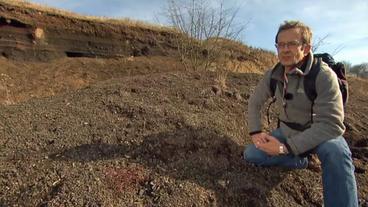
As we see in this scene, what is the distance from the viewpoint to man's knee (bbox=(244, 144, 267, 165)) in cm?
363

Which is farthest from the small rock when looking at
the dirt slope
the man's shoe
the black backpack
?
the black backpack

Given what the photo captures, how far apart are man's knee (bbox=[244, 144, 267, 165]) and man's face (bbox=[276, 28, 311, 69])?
2.53ft

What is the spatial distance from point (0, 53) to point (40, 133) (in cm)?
762

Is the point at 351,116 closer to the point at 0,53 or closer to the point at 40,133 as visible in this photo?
the point at 40,133

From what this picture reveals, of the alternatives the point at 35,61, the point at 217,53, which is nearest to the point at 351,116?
the point at 217,53

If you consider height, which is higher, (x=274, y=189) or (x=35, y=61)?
(x=274, y=189)

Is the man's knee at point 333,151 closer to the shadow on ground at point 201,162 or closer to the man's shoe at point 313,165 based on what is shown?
the shadow on ground at point 201,162

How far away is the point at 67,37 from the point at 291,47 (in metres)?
9.48

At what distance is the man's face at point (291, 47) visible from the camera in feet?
10.6

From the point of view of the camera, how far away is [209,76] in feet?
19.5

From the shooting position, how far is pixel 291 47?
3.24 meters

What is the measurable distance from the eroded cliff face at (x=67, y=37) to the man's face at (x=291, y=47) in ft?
29.1

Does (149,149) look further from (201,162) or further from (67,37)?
(67,37)

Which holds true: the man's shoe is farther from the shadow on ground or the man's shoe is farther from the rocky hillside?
the shadow on ground
